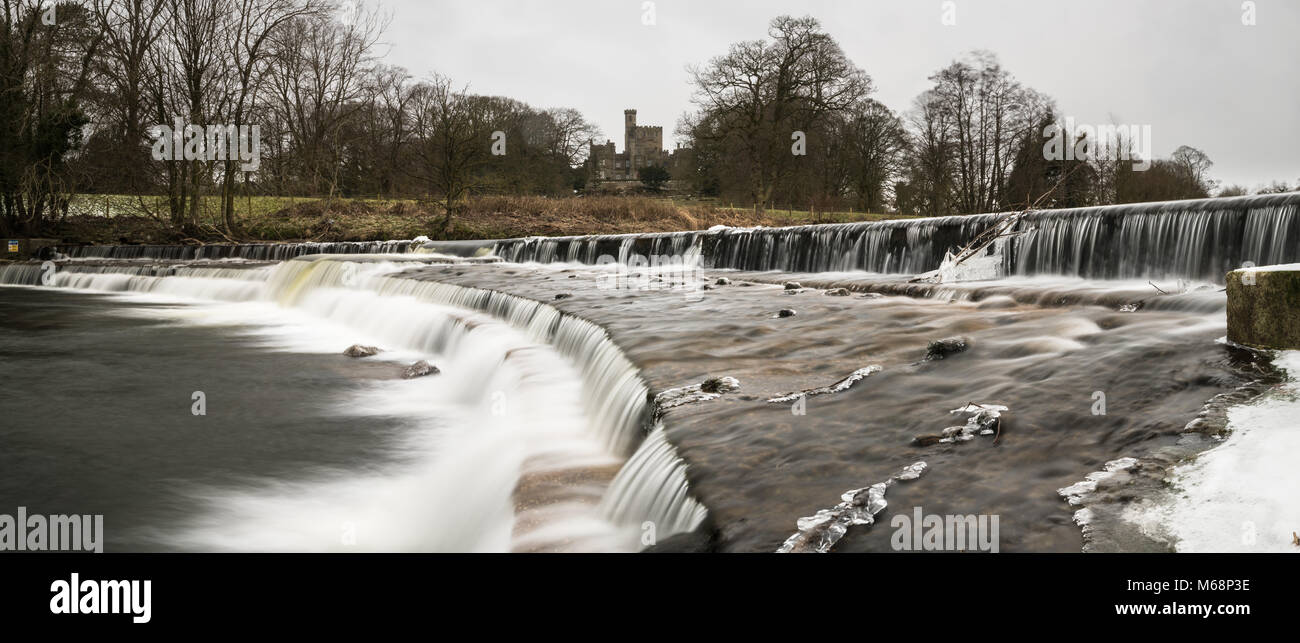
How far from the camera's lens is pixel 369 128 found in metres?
47.6

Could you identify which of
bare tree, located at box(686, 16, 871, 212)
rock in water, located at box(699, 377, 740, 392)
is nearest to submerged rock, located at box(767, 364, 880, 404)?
rock in water, located at box(699, 377, 740, 392)

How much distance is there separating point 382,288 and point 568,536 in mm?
13093

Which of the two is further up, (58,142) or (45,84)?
(45,84)

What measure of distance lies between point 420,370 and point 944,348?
6080 mm

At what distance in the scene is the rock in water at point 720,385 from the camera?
182 inches

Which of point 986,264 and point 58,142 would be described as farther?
point 58,142

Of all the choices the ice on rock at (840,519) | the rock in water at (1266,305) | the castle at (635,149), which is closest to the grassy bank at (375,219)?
the rock in water at (1266,305)

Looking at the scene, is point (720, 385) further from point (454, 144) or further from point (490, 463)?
point (454, 144)

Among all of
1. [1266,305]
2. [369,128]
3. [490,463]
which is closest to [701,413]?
[490,463]

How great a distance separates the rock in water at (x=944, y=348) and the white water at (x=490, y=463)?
190 cm

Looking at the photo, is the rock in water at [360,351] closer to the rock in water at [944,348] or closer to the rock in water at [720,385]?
the rock in water at [720,385]

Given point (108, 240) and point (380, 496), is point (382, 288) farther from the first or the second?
point (108, 240)
